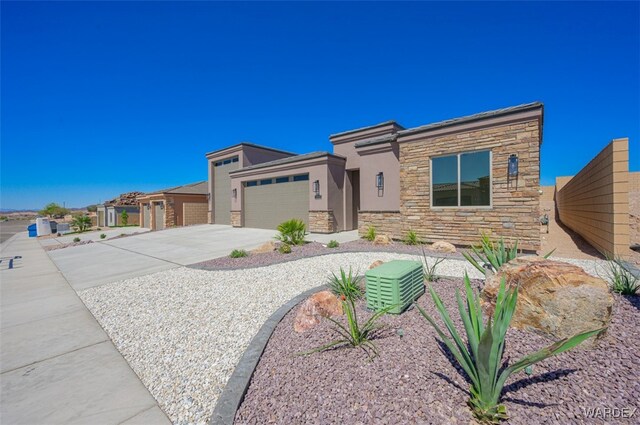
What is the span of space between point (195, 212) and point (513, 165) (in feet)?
69.6

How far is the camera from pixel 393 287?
3.33 m

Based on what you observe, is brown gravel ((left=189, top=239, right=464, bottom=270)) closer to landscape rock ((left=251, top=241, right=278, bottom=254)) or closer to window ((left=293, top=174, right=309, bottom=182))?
landscape rock ((left=251, top=241, right=278, bottom=254))

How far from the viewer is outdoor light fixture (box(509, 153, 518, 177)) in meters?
7.45

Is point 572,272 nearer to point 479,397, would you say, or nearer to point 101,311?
point 479,397

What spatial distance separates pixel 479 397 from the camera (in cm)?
186

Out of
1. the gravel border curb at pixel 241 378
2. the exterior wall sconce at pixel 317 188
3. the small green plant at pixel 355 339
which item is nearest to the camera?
the gravel border curb at pixel 241 378

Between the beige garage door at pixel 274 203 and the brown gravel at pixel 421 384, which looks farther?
the beige garage door at pixel 274 203

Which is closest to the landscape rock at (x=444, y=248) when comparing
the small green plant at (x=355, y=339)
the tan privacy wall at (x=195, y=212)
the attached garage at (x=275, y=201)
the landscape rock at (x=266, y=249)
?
the landscape rock at (x=266, y=249)

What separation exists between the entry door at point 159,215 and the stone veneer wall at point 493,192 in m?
19.3

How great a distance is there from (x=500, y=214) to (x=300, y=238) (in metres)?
6.29

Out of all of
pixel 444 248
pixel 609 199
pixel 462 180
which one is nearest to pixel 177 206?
pixel 444 248

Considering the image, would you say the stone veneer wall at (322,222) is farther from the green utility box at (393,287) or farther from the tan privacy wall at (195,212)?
the tan privacy wall at (195,212)

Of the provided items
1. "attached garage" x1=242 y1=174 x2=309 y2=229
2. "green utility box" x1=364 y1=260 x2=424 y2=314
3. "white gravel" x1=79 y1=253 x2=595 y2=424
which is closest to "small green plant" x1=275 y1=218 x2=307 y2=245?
"white gravel" x1=79 y1=253 x2=595 y2=424

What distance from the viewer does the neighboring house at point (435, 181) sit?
745cm
